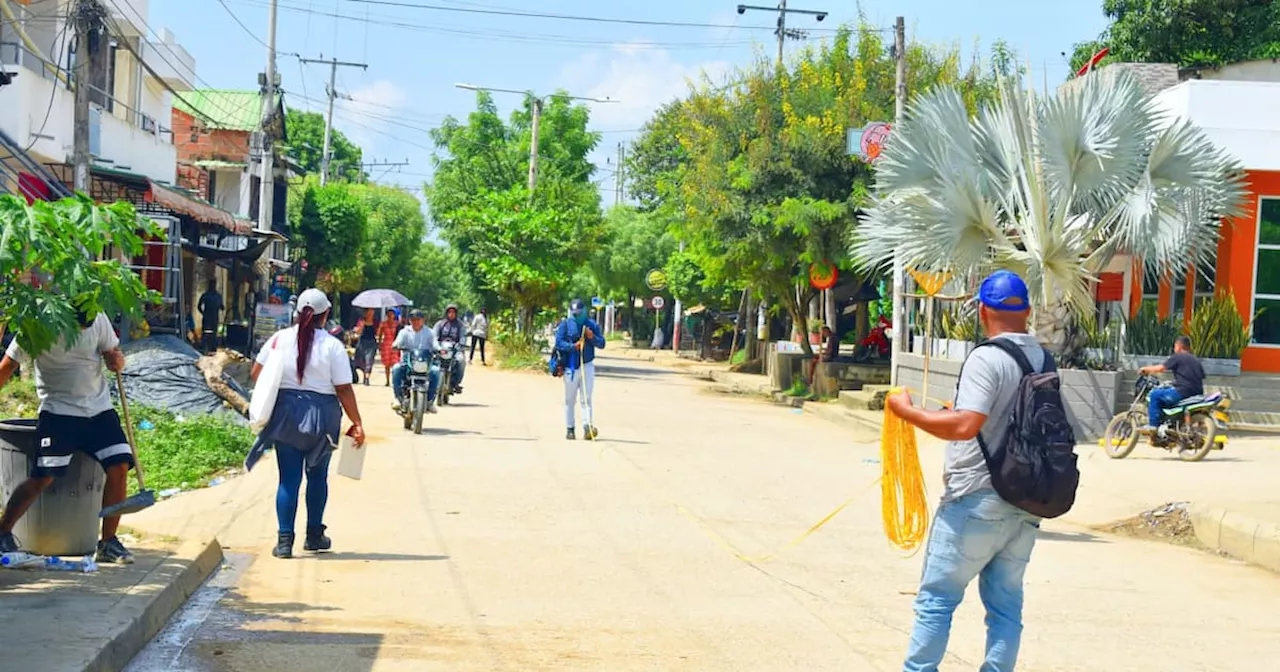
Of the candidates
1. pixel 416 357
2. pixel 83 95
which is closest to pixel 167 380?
pixel 416 357

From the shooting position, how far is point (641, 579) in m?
8.97

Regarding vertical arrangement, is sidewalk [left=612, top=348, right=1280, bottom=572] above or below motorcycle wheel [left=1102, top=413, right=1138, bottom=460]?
below

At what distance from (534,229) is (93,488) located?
33180 millimetres

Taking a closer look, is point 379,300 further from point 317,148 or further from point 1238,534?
point 317,148

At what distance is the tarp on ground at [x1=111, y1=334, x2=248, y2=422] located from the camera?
16891 millimetres

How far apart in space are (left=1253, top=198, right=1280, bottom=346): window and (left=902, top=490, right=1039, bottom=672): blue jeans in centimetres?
1860

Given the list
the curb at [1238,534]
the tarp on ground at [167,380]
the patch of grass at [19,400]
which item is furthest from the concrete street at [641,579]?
the patch of grass at [19,400]

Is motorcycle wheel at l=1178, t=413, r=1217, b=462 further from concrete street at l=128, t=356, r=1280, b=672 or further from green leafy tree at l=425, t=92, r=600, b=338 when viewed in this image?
green leafy tree at l=425, t=92, r=600, b=338

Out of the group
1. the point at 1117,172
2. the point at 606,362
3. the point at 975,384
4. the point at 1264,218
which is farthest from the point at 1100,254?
the point at 606,362

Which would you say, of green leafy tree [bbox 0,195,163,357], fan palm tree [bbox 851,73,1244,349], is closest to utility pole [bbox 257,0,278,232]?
fan palm tree [bbox 851,73,1244,349]

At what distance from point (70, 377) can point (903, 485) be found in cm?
449

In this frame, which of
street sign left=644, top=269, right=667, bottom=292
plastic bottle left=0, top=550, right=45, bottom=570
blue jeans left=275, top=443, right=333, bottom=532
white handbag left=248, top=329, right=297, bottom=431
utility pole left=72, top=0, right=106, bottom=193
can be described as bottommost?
plastic bottle left=0, top=550, right=45, bottom=570

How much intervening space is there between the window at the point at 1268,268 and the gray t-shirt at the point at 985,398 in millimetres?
18584

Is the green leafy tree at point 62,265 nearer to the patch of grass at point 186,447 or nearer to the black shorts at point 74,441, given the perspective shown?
the black shorts at point 74,441
